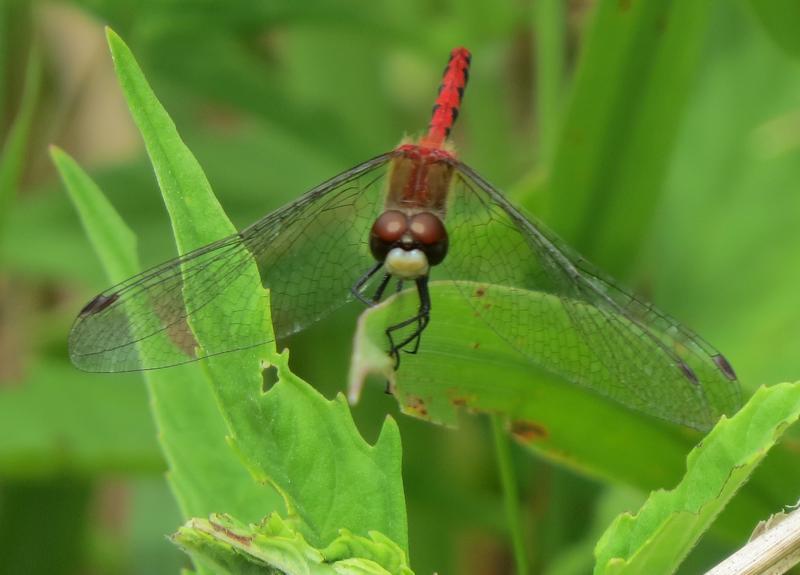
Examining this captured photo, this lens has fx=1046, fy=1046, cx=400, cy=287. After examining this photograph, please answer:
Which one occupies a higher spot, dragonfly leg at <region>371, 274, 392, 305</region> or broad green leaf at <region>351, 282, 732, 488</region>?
dragonfly leg at <region>371, 274, 392, 305</region>

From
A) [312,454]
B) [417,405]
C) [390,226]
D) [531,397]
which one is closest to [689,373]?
[531,397]

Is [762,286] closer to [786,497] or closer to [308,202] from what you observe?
[786,497]

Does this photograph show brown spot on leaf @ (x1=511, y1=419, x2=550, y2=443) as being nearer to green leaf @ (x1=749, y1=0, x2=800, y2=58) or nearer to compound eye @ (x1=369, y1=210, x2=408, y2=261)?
compound eye @ (x1=369, y1=210, x2=408, y2=261)

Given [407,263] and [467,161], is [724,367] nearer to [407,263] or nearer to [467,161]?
[407,263]

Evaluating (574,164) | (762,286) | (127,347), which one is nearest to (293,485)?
(127,347)

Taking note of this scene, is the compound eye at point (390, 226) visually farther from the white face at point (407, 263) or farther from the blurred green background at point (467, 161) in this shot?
the blurred green background at point (467, 161)

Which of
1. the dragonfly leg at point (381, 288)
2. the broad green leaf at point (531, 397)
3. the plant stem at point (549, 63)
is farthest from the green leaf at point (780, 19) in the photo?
the dragonfly leg at point (381, 288)

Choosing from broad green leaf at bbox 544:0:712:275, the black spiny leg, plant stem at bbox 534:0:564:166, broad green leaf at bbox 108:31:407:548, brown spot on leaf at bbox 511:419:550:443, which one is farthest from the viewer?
plant stem at bbox 534:0:564:166

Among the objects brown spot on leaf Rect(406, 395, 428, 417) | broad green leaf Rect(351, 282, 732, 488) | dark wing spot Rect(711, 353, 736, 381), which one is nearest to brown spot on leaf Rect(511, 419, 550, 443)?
Answer: broad green leaf Rect(351, 282, 732, 488)
